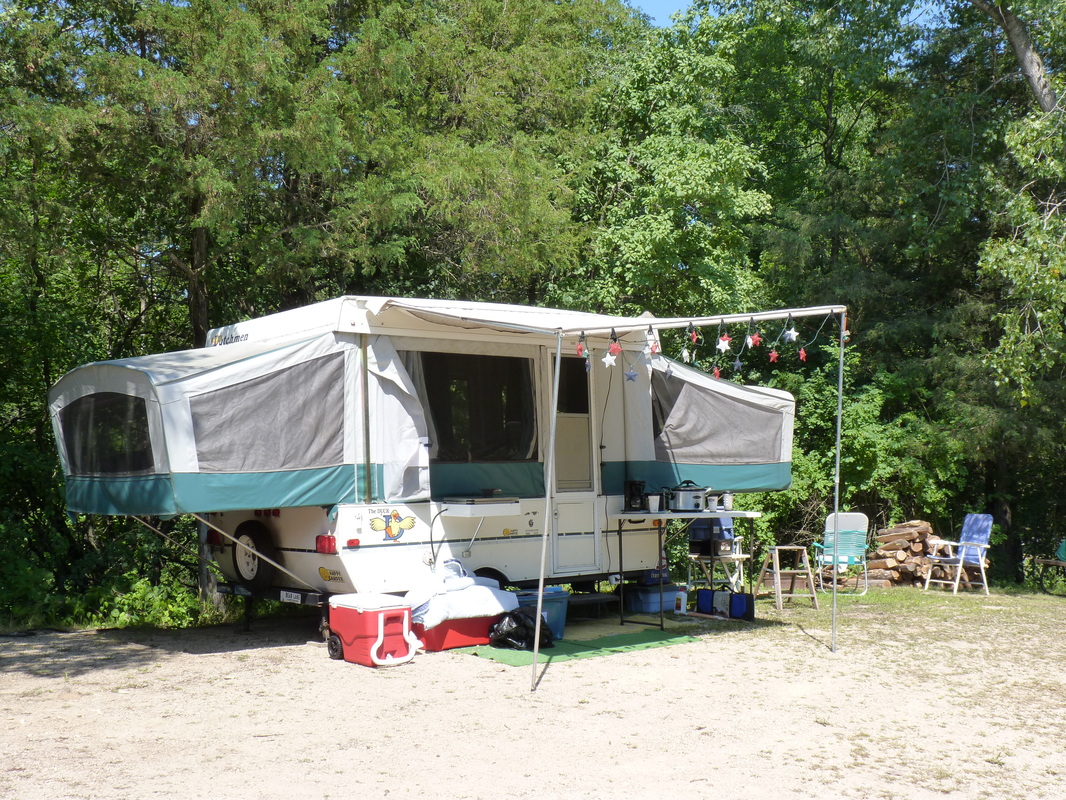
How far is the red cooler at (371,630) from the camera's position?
22.9ft

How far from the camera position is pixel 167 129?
9680 millimetres

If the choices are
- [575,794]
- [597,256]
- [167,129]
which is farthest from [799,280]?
[575,794]

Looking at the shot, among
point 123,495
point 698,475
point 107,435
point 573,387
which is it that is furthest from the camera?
point 698,475

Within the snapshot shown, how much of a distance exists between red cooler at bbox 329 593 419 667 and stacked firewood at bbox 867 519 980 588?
776 centimetres

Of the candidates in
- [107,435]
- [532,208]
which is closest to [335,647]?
[107,435]

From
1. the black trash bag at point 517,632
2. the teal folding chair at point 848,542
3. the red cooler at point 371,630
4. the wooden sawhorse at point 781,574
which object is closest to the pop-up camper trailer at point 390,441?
the red cooler at point 371,630

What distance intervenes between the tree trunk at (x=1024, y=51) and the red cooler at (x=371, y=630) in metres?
10.0

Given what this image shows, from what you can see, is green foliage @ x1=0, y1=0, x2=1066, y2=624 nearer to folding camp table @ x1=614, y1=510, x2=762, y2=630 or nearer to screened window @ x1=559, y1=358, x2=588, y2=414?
screened window @ x1=559, y1=358, x2=588, y2=414

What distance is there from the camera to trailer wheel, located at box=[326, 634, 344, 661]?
7.23 metres

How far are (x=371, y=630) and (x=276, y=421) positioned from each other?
1567 millimetres

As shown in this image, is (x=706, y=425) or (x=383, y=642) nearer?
(x=383, y=642)

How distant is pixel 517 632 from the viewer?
7.58 m

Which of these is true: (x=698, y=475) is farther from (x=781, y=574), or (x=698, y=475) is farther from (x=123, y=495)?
(x=123, y=495)

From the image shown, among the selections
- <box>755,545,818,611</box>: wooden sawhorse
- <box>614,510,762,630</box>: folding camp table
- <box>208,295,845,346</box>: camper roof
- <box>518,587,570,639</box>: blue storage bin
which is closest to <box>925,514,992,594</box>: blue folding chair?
<box>755,545,818,611</box>: wooden sawhorse
